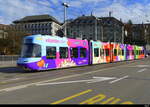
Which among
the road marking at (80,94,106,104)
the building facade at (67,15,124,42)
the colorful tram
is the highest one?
the building facade at (67,15,124,42)

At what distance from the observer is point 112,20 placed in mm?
106000

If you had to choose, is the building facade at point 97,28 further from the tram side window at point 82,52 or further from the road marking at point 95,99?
the road marking at point 95,99

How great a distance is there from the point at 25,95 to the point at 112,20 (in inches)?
4017

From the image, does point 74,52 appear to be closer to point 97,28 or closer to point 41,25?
point 97,28

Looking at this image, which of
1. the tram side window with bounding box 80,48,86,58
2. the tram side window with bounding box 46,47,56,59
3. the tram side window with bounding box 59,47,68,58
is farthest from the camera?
the tram side window with bounding box 80,48,86,58

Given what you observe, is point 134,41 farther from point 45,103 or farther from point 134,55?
point 45,103

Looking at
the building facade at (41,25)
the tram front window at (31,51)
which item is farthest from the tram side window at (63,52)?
the building facade at (41,25)

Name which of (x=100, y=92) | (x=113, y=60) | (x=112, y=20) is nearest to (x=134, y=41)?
(x=112, y=20)

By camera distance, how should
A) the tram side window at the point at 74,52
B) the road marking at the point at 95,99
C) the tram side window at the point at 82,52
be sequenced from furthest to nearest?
the tram side window at the point at 82,52
the tram side window at the point at 74,52
the road marking at the point at 95,99

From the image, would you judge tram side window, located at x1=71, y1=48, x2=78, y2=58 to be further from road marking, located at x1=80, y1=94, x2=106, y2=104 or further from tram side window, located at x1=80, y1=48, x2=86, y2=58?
road marking, located at x1=80, y1=94, x2=106, y2=104

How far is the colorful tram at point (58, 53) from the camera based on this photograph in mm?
16719

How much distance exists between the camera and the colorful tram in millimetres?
16719

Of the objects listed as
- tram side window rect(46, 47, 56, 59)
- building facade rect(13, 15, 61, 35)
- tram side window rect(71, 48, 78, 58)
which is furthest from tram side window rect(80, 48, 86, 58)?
building facade rect(13, 15, 61, 35)

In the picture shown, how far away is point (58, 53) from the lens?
62.7 feet
